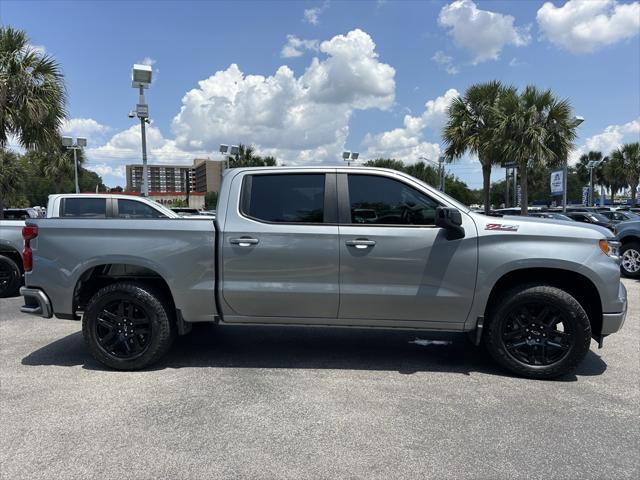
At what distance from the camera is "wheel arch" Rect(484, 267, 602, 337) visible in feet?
14.2

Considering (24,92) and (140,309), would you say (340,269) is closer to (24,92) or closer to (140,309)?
(140,309)

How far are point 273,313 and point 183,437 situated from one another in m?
1.46

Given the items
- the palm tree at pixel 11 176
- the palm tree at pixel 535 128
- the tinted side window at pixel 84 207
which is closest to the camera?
the tinted side window at pixel 84 207

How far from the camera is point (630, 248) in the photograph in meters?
10.4

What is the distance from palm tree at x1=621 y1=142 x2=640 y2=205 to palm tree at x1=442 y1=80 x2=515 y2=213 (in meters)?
24.0

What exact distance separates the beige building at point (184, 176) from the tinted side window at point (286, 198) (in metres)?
82.9

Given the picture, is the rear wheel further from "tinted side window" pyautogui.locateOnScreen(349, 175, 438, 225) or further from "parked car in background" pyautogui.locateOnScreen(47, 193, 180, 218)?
"parked car in background" pyautogui.locateOnScreen(47, 193, 180, 218)

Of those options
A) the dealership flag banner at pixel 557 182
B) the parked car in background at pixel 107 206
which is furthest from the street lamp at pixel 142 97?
the dealership flag banner at pixel 557 182

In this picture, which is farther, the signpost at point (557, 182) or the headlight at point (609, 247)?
the signpost at point (557, 182)

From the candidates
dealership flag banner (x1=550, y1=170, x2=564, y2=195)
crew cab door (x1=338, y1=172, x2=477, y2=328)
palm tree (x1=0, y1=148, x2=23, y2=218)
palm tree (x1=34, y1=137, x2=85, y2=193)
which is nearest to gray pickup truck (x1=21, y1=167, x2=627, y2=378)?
crew cab door (x1=338, y1=172, x2=477, y2=328)

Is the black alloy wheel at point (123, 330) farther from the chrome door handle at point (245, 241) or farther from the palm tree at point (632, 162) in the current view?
the palm tree at point (632, 162)

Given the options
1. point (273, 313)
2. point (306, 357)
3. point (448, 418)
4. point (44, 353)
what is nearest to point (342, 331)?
point (306, 357)

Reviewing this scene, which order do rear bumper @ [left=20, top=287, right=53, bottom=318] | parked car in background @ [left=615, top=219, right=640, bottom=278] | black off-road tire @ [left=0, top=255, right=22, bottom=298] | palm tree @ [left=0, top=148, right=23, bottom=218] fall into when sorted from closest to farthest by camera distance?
rear bumper @ [left=20, top=287, right=53, bottom=318] < black off-road tire @ [left=0, top=255, right=22, bottom=298] < parked car in background @ [left=615, top=219, right=640, bottom=278] < palm tree @ [left=0, top=148, right=23, bottom=218]

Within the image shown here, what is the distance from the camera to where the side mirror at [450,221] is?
13.2 feet
